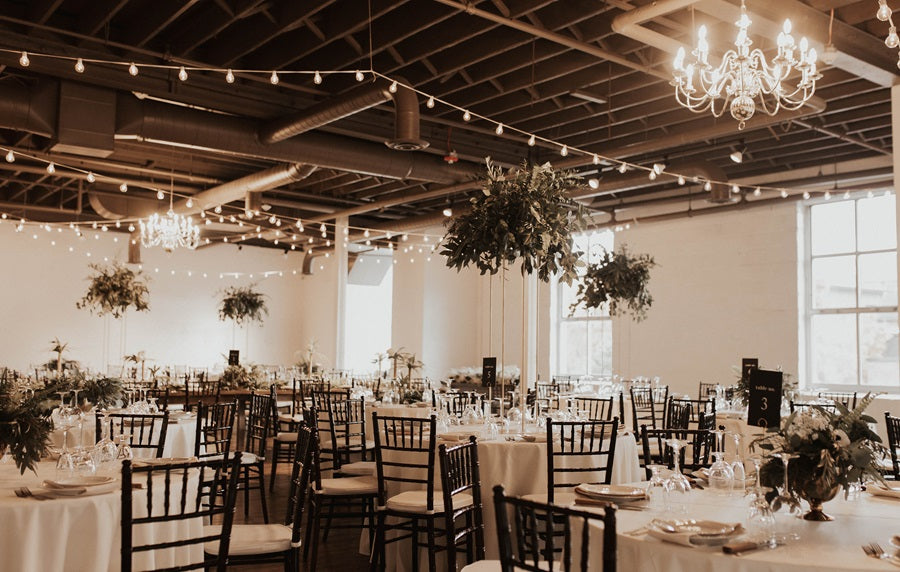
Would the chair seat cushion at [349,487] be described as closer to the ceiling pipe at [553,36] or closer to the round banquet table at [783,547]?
the round banquet table at [783,547]

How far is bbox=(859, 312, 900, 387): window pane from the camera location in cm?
1180

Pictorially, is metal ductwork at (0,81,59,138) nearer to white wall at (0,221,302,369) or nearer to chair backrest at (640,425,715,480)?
chair backrest at (640,425,715,480)

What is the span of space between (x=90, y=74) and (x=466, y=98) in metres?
3.97

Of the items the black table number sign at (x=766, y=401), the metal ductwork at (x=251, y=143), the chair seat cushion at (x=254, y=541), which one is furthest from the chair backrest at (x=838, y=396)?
the chair seat cushion at (x=254, y=541)

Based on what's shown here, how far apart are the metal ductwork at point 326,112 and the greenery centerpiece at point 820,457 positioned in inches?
221

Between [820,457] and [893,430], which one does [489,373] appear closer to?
[893,430]

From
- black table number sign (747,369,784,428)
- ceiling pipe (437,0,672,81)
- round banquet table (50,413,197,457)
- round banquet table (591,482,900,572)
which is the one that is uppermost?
ceiling pipe (437,0,672,81)

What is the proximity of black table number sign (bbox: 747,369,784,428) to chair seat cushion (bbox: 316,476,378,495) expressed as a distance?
2632mm

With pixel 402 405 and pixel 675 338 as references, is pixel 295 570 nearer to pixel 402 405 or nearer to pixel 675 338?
pixel 402 405

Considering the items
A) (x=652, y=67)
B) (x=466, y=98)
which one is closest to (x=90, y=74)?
(x=466, y=98)

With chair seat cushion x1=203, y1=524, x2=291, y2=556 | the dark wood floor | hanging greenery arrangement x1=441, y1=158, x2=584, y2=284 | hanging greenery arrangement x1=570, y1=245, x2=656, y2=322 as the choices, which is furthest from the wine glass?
hanging greenery arrangement x1=570, y1=245, x2=656, y2=322

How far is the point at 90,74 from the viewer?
25.9 ft

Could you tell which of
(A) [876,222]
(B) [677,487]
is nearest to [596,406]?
(B) [677,487]

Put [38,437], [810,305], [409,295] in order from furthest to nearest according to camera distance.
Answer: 1. [409,295]
2. [810,305]
3. [38,437]
